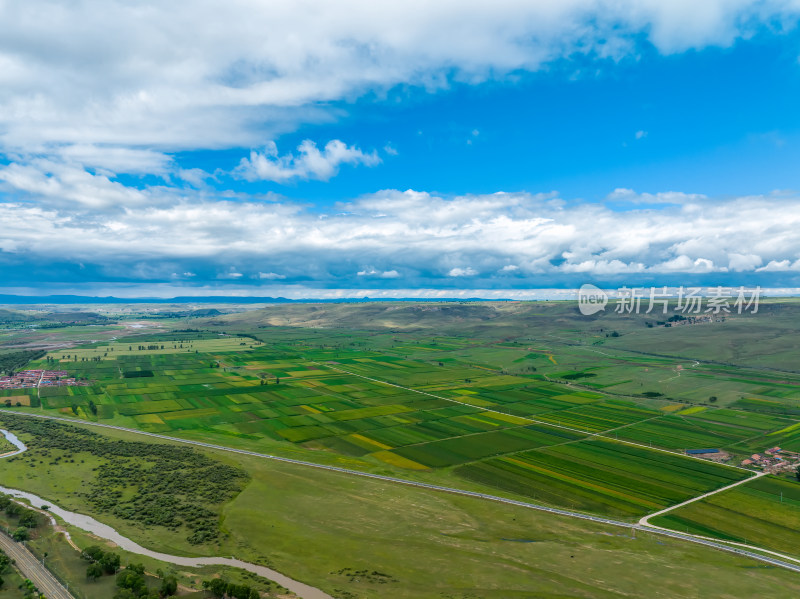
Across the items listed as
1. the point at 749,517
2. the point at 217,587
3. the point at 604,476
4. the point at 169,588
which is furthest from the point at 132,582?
the point at 749,517

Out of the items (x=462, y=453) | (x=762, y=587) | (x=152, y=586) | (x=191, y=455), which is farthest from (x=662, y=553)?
(x=191, y=455)

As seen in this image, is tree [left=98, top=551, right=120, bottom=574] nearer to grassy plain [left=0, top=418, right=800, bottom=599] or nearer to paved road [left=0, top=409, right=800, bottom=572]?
grassy plain [left=0, top=418, right=800, bottom=599]

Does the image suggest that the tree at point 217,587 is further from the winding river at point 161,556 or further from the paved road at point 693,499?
the paved road at point 693,499

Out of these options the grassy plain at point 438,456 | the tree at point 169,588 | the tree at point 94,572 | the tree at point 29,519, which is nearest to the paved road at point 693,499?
the grassy plain at point 438,456

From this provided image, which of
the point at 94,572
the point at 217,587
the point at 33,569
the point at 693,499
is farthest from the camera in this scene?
the point at 693,499

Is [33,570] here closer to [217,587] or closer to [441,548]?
[217,587]

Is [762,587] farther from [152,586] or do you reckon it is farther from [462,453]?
[152,586]
